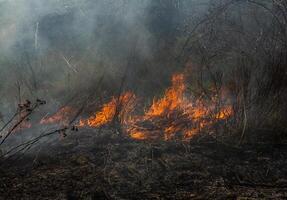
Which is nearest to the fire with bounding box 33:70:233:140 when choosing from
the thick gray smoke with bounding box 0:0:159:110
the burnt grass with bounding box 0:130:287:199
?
the burnt grass with bounding box 0:130:287:199

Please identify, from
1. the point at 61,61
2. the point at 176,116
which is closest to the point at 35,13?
→ the point at 61,61

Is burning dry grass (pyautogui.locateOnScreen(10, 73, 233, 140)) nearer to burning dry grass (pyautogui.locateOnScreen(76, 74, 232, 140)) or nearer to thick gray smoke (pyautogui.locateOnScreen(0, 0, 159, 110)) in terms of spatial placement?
burning dry grass (pyautogui.locateOnScreen(76, 74, 232, 140))

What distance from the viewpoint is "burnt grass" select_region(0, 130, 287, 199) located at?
471 cm

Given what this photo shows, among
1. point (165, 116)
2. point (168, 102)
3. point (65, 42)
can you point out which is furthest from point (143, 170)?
point (65, 42)

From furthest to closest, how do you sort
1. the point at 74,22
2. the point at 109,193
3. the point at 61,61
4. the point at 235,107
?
the point at 74,22 → the point at 61,61 → the point at 235,107 → the point at 109,193

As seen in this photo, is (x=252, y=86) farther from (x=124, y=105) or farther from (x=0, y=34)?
(x=0, y=34)

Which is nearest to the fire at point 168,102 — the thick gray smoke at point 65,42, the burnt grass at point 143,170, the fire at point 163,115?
the fire at point 163,115

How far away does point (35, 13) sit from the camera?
28.4 ft

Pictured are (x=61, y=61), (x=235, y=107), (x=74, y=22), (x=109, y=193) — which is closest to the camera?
(x=109, y=193)

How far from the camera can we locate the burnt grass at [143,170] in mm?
4707

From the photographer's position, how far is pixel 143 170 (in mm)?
5207

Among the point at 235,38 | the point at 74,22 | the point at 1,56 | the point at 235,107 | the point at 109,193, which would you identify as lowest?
the point at 109,193

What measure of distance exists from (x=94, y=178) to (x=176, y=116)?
6.60 ft

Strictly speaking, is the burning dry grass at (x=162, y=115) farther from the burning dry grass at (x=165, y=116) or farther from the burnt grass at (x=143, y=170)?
the burnt grass at (x=143, y=170)
